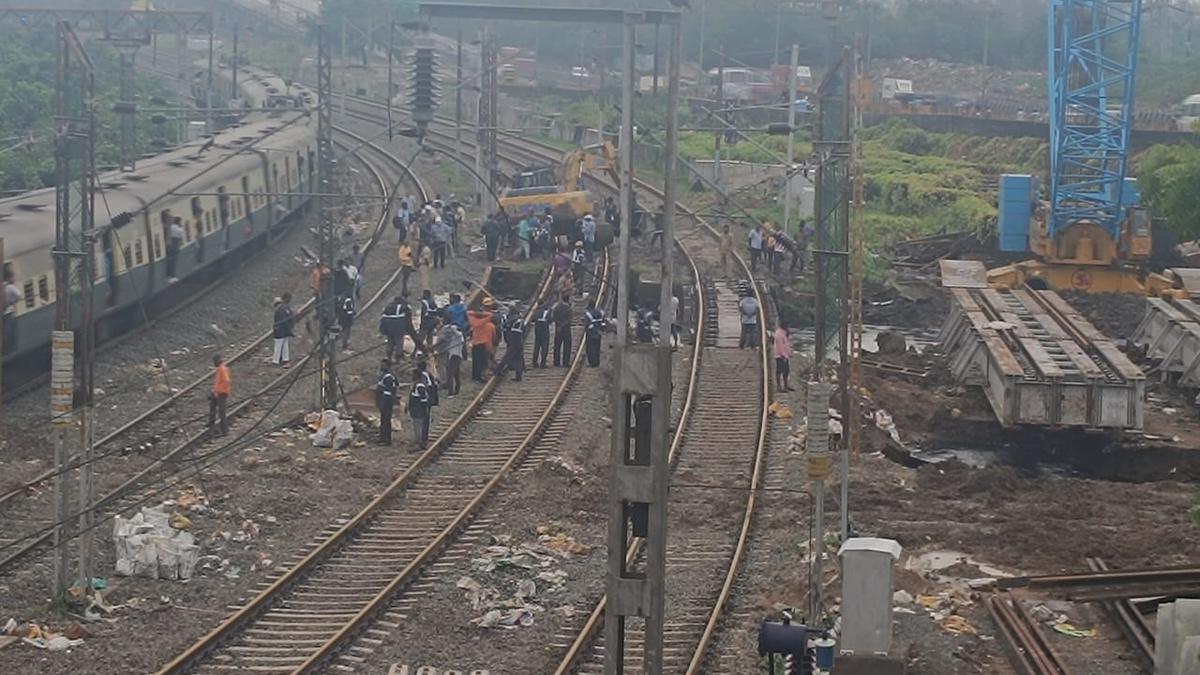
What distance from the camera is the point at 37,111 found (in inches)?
2026

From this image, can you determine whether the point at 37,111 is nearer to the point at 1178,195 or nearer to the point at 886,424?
the point at 1178,195

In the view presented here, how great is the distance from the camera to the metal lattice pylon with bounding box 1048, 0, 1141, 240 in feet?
131

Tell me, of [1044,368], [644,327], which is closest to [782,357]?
[644,327]

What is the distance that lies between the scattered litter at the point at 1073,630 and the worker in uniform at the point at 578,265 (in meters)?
16.9

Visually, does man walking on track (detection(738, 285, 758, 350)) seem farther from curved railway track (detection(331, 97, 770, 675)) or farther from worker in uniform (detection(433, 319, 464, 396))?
worker in uniform (detection(433, 319, 464, 396))

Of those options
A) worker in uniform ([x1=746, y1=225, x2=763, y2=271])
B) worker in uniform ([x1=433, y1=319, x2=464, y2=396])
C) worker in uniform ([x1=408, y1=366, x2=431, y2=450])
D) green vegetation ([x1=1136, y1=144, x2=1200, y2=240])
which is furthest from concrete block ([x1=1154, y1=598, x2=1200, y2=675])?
green vegetation ([x1=1136, y1=144, x2=1200, y2=240])

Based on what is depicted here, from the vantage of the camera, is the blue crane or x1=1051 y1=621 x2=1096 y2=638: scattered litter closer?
x1=1051 y1=621 x2=1096 y2=638: scattered litter

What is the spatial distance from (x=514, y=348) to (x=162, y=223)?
656 centimetres

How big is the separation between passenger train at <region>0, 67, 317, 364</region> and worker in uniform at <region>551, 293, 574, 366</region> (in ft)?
15.2

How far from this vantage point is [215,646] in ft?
49.7

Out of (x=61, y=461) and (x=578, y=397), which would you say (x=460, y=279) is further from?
(x=61, y=461)

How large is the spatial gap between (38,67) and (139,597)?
4558cm

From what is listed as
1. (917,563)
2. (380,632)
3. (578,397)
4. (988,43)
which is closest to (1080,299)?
(578,397)

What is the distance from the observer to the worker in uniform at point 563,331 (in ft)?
90.6
